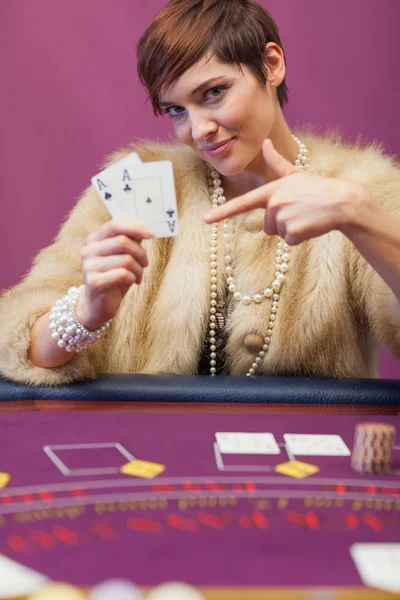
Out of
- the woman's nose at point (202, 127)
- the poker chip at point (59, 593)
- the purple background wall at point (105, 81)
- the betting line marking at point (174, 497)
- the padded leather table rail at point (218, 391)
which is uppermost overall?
the purple background wall at point (105, 81)

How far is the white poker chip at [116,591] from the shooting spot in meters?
0.72

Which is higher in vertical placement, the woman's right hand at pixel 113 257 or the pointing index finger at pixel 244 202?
the pointing index finger at pixel 244 202

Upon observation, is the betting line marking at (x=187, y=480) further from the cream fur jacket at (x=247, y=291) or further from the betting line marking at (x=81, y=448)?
the cream fur jacket at (x=247, y=291)

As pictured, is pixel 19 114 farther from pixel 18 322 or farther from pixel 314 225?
pixel 314 225

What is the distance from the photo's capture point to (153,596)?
2.37ft

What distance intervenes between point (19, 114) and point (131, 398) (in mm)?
1720

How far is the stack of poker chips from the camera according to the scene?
105 centimetres

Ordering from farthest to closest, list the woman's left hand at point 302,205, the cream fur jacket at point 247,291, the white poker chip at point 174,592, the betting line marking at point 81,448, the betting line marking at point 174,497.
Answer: the cream fur jacket at point 247,291 → the woman's left hand at point 302,205 → the betting line marking at point 81,448 → the betting line marking at point 174,497 → the white poker chip at point 174,592

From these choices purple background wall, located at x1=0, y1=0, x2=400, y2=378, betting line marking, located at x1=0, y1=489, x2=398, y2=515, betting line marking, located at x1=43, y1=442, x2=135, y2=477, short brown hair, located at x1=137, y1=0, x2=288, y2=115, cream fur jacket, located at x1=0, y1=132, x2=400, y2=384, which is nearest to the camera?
betting line marking, located at x1=0, y1=489, x2=398, y2=515

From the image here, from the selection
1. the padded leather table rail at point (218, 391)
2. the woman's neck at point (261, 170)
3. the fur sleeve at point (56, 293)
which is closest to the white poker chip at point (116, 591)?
the padded leather table rail at point (218, 391)

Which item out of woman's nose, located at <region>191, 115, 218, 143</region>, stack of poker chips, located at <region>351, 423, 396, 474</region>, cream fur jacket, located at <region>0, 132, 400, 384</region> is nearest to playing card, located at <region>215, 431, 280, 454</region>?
stack of poker chips, located at <region>351, 423, 396, 474</region>

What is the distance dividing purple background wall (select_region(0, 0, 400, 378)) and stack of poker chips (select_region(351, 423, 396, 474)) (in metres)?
1.91

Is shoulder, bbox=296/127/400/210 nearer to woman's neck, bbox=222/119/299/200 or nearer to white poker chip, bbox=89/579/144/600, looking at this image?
woman's neck, bbox=222/119/299/200

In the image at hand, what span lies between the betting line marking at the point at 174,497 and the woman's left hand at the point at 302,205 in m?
0.52
